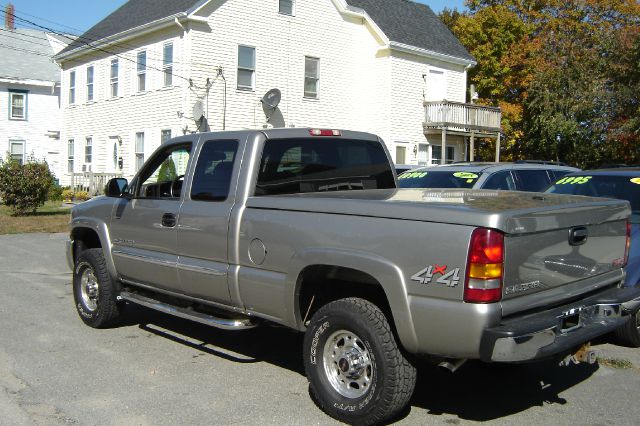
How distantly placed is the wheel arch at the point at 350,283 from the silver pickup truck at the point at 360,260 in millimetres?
10

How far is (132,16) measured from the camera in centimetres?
2517

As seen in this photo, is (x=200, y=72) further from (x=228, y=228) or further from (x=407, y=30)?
(x=228, y=228)

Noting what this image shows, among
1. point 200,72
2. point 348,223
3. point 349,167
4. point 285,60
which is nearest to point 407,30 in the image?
point 285,60

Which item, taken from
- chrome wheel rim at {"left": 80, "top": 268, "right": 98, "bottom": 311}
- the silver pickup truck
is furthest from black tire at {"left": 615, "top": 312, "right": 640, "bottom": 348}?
chrome wheel rim at {"left": 80, "top": 268, "right": 98, "bottom": 311}

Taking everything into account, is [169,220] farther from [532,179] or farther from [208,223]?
[532,179]

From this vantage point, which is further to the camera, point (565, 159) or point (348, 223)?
point (565, 159)

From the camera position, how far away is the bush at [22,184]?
763 inches

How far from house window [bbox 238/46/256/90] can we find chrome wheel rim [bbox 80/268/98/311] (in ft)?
52.6

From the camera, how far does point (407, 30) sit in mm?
27312

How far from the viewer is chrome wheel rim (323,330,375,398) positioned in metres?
4.34

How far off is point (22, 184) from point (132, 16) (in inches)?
349

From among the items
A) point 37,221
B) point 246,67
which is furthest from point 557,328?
point 246,67

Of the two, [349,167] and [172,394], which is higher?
[349,167]

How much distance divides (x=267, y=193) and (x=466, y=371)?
232 cm
